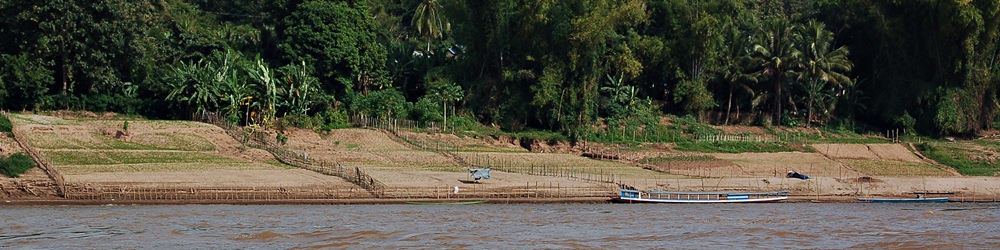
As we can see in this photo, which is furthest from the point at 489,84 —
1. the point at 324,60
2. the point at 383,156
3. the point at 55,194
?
the point at 55,194

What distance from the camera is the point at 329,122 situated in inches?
2474

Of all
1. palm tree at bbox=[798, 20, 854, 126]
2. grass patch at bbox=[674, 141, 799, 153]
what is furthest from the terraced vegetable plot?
palm tree at bbox=[798, 20, 854, 126]

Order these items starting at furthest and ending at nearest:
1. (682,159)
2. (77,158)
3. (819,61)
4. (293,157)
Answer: (819,61) → (682,159) → (293,157) → (77,158)

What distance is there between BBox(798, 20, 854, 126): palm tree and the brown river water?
74.1 ft

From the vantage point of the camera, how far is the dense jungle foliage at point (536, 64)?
61.4 metres

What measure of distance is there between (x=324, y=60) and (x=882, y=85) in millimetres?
32620

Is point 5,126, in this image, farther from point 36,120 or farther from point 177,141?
point 177,141

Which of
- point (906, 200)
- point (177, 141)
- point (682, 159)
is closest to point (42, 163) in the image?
point (177, 141)

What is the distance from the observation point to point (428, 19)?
275 ft

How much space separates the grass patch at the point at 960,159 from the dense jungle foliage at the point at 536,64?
3.93 meters

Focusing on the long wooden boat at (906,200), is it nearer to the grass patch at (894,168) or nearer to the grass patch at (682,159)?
the grass patch at (894,168)

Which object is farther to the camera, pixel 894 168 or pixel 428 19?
pixel 428 19

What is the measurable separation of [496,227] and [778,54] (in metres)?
36.7

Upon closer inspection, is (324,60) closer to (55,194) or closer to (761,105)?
(55,194)
